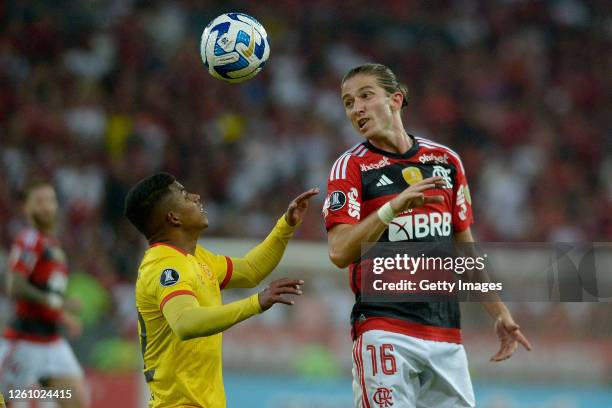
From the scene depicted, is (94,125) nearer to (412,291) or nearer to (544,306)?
(544,306)

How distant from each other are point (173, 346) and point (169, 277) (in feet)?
1.13

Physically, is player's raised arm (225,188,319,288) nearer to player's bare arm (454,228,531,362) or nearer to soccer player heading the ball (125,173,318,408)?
soccer player heading the ball (125,173,318,408)

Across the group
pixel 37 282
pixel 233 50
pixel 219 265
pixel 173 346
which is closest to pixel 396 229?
pixel 219 265

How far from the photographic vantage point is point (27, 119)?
39.0ft

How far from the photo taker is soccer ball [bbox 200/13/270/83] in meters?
A: 5.67

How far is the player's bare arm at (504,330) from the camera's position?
476 cm

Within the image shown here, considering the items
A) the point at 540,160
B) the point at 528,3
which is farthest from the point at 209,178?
the point at 528,3

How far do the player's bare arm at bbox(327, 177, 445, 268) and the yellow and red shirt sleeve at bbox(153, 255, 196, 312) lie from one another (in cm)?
67

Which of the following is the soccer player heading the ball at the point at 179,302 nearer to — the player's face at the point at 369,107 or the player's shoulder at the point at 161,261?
the player's shoulder at the point at 161,261

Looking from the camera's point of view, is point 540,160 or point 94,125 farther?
point 540,160

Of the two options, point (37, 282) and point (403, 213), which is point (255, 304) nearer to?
point (403, 213)

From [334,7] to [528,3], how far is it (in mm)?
3231

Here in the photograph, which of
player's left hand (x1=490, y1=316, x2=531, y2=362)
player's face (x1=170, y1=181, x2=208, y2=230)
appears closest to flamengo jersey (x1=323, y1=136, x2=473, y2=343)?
player's left hand (x1=490, y1=316, x2=531, y2=362)

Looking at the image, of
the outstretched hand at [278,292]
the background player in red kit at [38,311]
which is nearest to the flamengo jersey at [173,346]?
the outstretched hand at [278,292]
